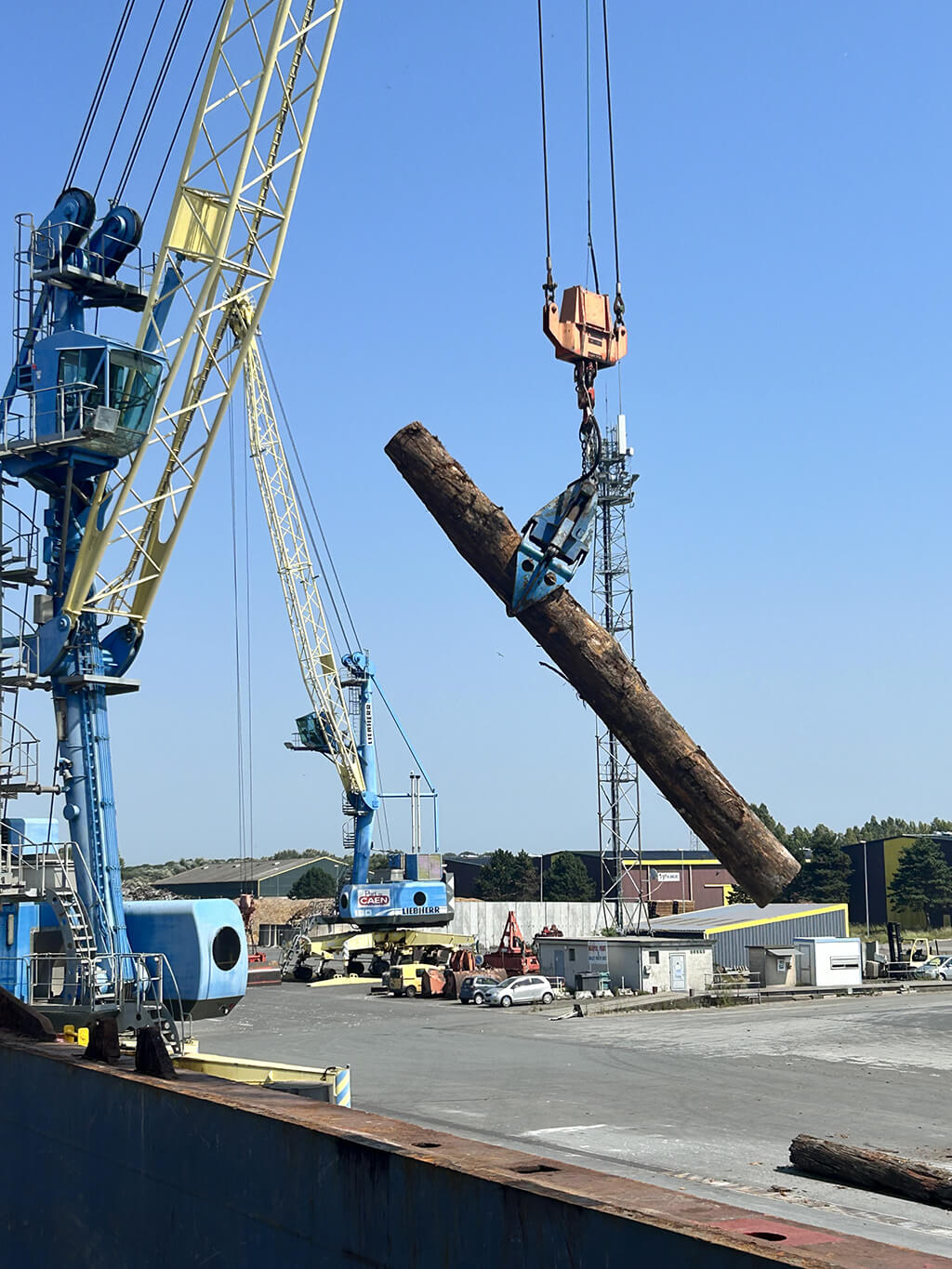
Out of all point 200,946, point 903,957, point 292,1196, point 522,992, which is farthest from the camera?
point 903,957

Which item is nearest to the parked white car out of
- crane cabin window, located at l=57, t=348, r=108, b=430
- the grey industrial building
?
crane cabin window, located at l=57, t=348, r=108, b=430

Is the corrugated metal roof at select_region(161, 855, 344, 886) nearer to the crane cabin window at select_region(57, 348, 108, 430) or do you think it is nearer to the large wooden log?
the crane cabin window at select_region(57, 348, 108, 430)

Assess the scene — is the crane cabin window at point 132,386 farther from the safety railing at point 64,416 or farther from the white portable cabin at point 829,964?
the white portable cabin at point 829,964

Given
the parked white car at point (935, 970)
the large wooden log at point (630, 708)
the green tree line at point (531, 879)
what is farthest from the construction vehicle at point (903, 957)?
the green tree line at point (531, 879)

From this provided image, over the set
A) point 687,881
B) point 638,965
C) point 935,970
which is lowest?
point 935,970

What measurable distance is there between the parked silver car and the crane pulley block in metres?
30.6

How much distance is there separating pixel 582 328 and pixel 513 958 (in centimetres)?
3979

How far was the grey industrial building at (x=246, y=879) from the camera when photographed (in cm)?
11150

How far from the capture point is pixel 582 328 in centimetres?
1352

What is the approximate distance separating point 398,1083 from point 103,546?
12.0 metres

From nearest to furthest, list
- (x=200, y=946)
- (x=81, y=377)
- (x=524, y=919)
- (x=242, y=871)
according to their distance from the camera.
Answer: (x=200, y=946) < (x=81, y=377) < (x=524, y=919) < (x=242, y=871)

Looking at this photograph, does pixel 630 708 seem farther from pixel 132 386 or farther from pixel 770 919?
pixel 770 919

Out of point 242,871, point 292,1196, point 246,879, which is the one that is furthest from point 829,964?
point 242,871

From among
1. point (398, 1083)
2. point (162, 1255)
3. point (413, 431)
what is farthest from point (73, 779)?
point (162, 1255)
